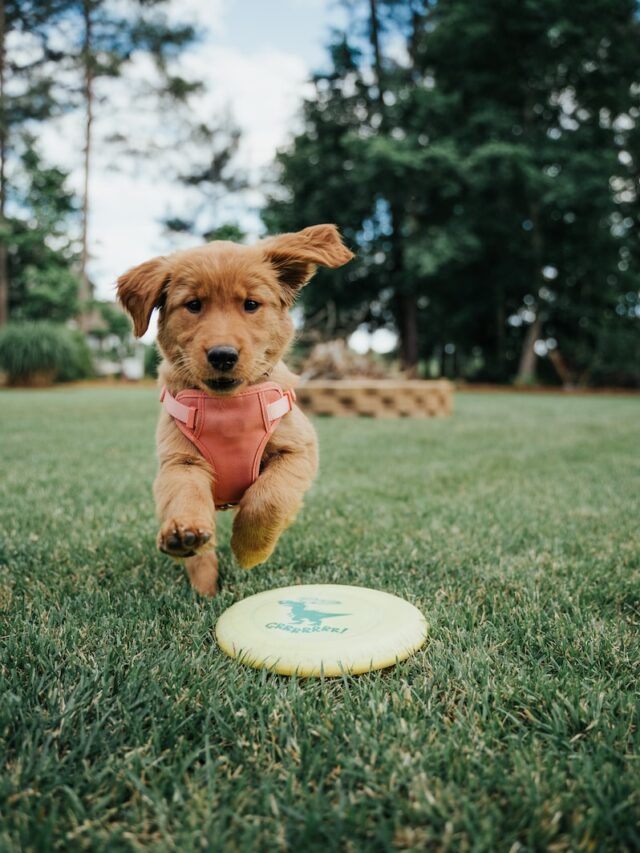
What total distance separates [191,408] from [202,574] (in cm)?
71

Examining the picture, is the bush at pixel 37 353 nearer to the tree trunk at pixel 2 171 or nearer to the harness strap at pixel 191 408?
the tree trunk at pixel 2 171

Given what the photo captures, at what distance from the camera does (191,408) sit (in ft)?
7.81

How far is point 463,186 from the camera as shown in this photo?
24.7 meters

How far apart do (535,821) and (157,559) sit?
2.17 metres

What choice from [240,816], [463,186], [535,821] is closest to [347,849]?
[240,816]

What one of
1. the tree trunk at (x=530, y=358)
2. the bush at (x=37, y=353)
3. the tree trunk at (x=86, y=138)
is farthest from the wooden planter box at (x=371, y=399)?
the tree trunk at (x=86, y=138)

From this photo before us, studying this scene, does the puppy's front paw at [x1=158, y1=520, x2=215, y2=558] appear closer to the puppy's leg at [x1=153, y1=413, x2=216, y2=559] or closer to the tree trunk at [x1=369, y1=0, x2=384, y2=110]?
the puppy's leg at [x1=153, y1=413, x2=216, y2=559]

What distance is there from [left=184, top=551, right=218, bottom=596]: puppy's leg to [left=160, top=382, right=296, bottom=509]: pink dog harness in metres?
0.29

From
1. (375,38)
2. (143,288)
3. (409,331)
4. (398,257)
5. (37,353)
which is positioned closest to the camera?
(143,288)

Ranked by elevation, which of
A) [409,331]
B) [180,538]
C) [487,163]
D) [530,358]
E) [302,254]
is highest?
[487,163]

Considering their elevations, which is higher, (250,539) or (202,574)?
(250,539)

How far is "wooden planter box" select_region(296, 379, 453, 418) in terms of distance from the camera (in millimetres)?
10656

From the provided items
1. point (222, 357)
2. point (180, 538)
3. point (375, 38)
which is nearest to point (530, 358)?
point (375, 38)

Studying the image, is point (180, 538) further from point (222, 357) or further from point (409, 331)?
point (409, 331)
